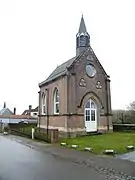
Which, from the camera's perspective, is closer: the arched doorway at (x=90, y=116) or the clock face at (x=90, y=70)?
the arched doorway at (x=90, y=116)

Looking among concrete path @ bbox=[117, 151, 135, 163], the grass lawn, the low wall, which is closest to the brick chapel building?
the low wall

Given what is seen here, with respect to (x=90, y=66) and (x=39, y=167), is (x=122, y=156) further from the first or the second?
(x=90, y=66)

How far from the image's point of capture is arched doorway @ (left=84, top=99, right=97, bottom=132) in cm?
2989

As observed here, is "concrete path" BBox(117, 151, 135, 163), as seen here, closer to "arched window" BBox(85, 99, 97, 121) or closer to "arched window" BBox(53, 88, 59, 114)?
"arched window" BBox(85, 99, 97, 121)

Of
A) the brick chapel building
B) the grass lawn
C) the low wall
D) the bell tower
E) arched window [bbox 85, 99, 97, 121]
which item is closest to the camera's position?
the grass lawn

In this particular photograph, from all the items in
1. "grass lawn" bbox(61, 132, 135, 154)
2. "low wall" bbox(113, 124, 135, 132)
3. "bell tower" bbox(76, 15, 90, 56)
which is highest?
"bell tower" bbox(76, 15, 90, 56)

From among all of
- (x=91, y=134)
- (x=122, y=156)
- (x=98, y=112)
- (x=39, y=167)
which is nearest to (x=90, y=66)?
(x=98, y=112)

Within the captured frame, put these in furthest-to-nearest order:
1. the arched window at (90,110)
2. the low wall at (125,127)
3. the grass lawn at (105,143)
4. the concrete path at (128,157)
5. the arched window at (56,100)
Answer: the low wall at (125,127)
the arched window at (56,100)
the arched window at (90,110)
the grass lawn at (105,143)
the concrete path at (128,157)

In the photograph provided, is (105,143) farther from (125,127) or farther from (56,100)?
(125,127)

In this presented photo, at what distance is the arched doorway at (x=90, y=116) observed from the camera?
2989 centimetres

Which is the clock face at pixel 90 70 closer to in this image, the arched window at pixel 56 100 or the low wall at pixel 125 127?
the arched window at pixel 56 100

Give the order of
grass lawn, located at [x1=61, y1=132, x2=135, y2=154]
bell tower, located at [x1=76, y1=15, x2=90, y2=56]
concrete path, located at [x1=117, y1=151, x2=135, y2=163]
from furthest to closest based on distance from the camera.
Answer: bell tower, located at [x1=76, y1=15, x2=90, y2=56]
grass lawn, located at [x1=61, y1=132, x2=135, y2=154]
concrete path, located at [x1=117, y1=151, x2=135, y2=163]

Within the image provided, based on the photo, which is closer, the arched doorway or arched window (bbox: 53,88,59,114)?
the arched doorway

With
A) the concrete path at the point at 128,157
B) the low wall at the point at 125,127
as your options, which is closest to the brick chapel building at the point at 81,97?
the low wall at the point at 125,127
